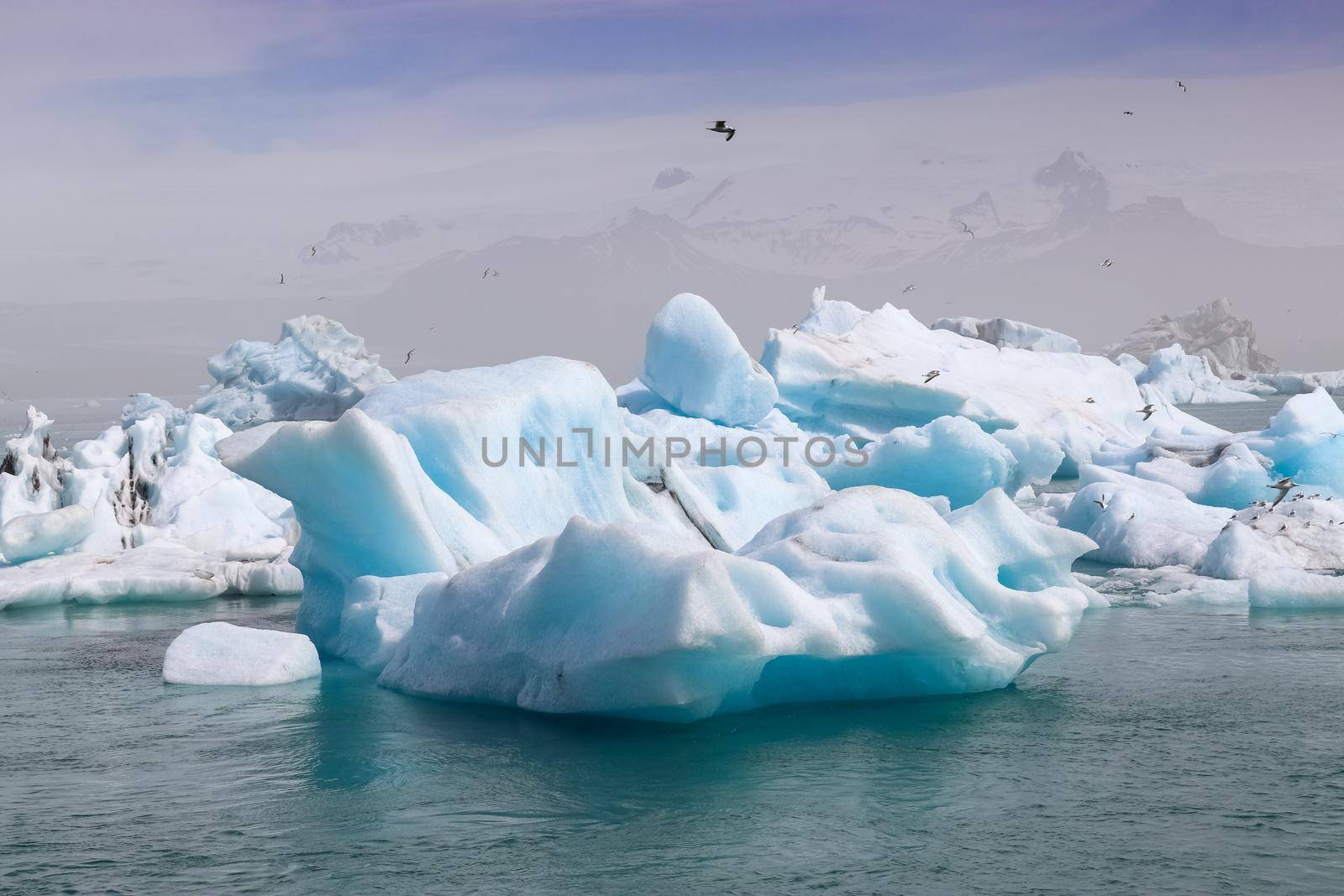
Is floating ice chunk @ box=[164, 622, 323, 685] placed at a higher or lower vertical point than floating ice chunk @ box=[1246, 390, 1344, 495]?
lower

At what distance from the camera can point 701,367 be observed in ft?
61.6

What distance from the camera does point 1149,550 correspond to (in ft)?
48.2

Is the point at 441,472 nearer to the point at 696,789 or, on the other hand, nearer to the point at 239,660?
the point at 239,660

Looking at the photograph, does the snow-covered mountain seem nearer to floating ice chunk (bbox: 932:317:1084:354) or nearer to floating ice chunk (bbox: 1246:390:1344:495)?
floating ice chunk (bbox: 932:317:1084:354)

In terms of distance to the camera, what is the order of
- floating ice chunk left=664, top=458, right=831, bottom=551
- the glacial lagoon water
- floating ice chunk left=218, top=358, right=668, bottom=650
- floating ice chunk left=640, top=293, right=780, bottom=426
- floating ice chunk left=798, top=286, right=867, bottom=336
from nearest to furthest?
the glacial lagoon water
floating ice chunk left=218, top=358, right=668, bottom=650
floating ice chunk left=664, top=458, right=831, bottom=551
floating ice chunk left=640, top=293, right=780, bottom=426
floating ice chunk left=798, top=286, right=867, bottom=336

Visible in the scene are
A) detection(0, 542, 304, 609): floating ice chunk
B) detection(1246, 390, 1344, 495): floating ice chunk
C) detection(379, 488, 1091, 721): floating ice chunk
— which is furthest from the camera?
detection(1246, 390, 1344, 495): floating ice chunk

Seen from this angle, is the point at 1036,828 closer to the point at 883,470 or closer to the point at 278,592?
the point at 278,592

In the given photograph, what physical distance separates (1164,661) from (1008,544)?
4.36ft

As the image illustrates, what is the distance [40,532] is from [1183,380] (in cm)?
4557

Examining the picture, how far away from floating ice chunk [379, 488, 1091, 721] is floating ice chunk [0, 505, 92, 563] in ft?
23.6

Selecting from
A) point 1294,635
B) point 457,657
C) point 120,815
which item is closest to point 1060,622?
point 1294,635

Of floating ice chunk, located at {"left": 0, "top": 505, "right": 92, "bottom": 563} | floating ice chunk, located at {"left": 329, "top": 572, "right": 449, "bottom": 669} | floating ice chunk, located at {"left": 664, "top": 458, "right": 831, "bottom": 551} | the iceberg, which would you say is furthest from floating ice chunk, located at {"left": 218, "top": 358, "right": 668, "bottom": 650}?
floating ice chunk, located at {"left": 0, "top": 505, "right": 92, "bottom": 563}

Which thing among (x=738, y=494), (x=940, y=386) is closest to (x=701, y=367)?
(x=738, y=494)

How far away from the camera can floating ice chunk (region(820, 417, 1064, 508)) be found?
18.6 metres
